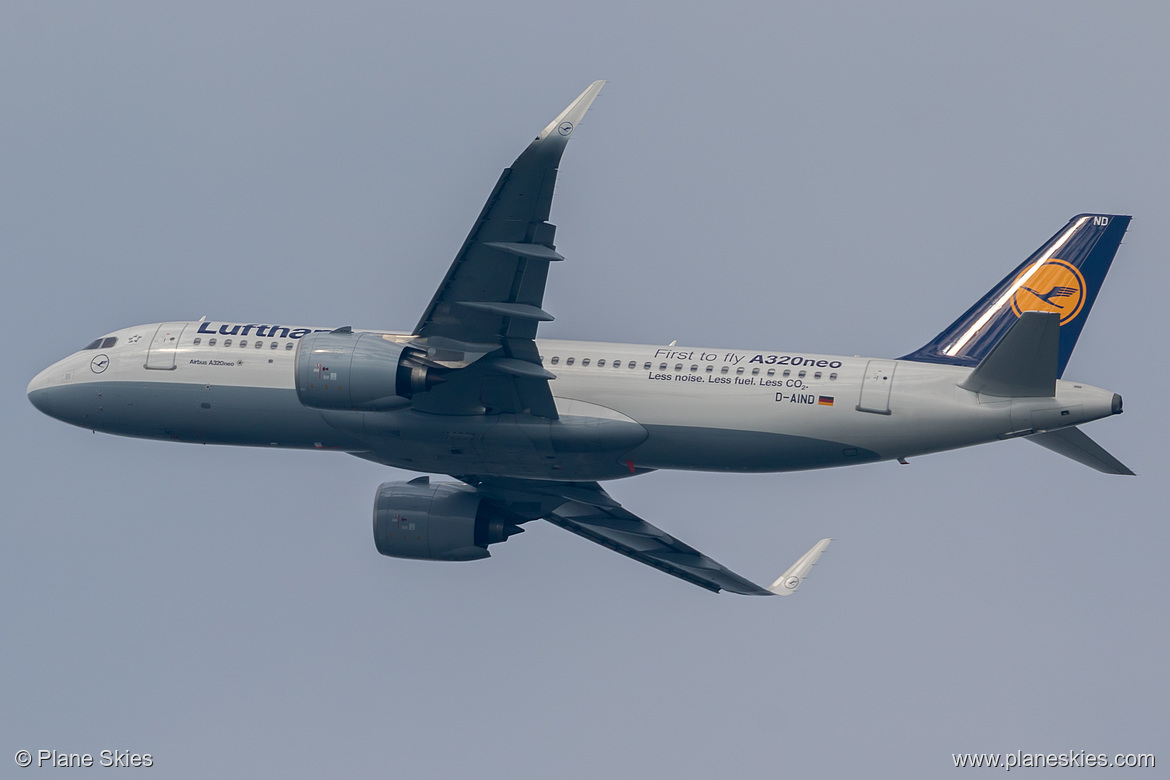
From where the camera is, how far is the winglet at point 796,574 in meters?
51.8

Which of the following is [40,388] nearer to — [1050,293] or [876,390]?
[876,390]

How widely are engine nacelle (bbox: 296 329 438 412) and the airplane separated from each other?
51 millimetres

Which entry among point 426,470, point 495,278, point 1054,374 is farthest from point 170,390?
point 1054,374

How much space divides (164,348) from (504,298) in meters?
12.4

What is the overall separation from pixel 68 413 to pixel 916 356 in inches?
961

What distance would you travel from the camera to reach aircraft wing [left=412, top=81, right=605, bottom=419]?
38.6 metres

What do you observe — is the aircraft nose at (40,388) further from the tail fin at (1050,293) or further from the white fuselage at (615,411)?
the tail fin at (1050,293)

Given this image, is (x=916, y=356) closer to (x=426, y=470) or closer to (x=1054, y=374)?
(x=1054, y=374)

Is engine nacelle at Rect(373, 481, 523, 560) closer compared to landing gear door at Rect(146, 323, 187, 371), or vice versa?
landing gear door at Rect(146, 323, 187, 371)

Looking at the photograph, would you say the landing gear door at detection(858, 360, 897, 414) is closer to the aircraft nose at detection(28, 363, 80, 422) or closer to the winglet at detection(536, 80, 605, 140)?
the winglet at detection(536, 80, 605, 140)

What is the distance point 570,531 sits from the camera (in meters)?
53.4

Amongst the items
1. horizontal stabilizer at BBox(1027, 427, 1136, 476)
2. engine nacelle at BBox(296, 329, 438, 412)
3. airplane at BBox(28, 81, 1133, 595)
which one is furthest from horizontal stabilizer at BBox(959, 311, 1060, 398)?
engine nacelle at BBox(296, 329, 438, 412)

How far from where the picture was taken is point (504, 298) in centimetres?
4125

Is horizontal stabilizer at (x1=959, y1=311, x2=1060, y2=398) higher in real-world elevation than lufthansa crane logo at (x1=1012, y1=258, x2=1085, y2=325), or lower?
lower
